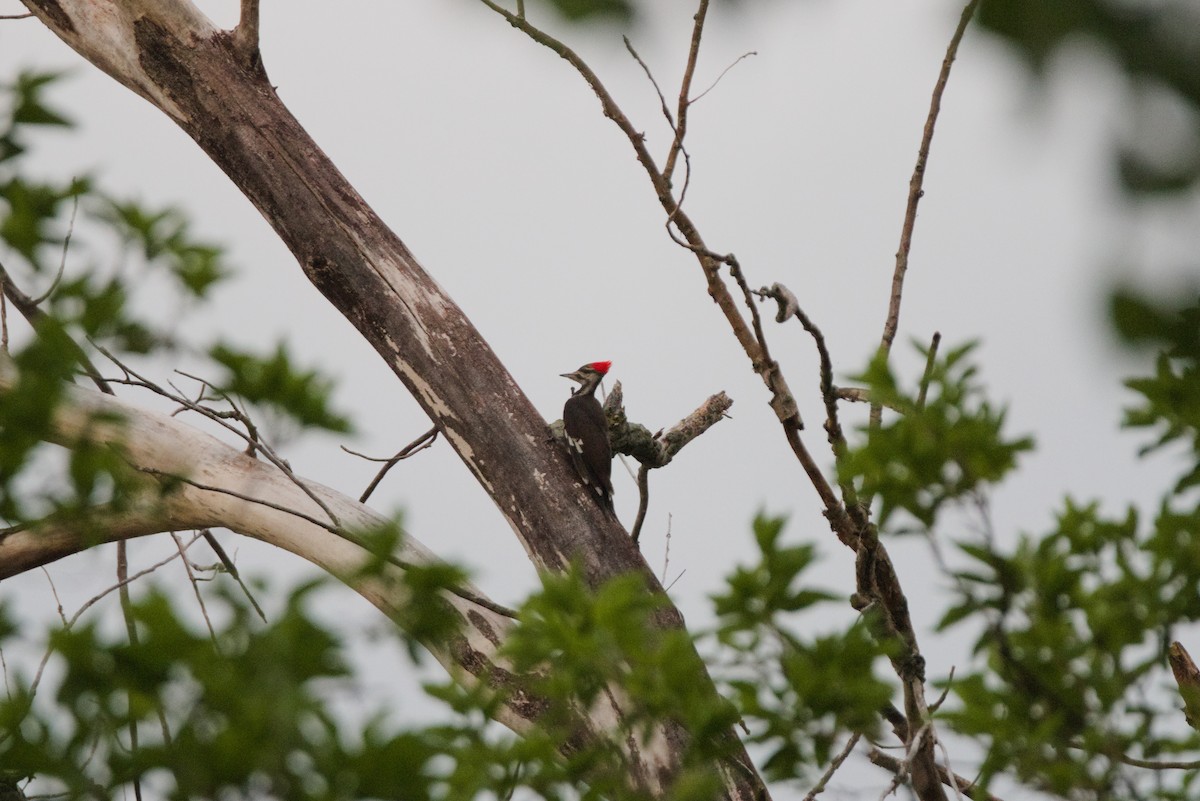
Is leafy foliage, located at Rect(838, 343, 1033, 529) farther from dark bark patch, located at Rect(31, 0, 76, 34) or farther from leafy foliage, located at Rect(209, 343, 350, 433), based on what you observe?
dark bark patch, located at Rect(31, 0, 76, 34)

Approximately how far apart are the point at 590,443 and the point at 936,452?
2319 millimetres

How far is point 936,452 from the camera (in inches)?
69.4

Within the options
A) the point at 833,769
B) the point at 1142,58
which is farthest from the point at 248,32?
the point at 1142,58

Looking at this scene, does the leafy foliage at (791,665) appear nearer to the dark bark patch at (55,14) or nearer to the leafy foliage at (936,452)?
the leafy foliage at (936,452)

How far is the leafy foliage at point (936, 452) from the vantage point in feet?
5.77

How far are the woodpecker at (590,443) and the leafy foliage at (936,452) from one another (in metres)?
2.11

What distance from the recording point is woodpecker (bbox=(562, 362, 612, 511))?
3.91m

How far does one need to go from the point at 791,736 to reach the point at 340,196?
2.87 meters

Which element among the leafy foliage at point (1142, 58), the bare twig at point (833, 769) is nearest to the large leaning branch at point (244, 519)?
the bare twig at point (833, 769)

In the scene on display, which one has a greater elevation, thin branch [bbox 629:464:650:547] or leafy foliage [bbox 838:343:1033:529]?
thin branch [bbox 629:464:650:547]

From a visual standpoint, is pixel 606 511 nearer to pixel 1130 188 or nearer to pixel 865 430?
pixel 865 430

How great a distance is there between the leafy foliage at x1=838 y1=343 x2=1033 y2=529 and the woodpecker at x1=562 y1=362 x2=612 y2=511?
82.9 inches

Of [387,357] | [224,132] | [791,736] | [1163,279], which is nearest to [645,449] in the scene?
[387,357]

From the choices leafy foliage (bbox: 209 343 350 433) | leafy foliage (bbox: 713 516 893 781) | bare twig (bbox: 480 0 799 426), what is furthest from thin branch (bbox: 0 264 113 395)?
bare twig (bbox: 480 0 799 426)
